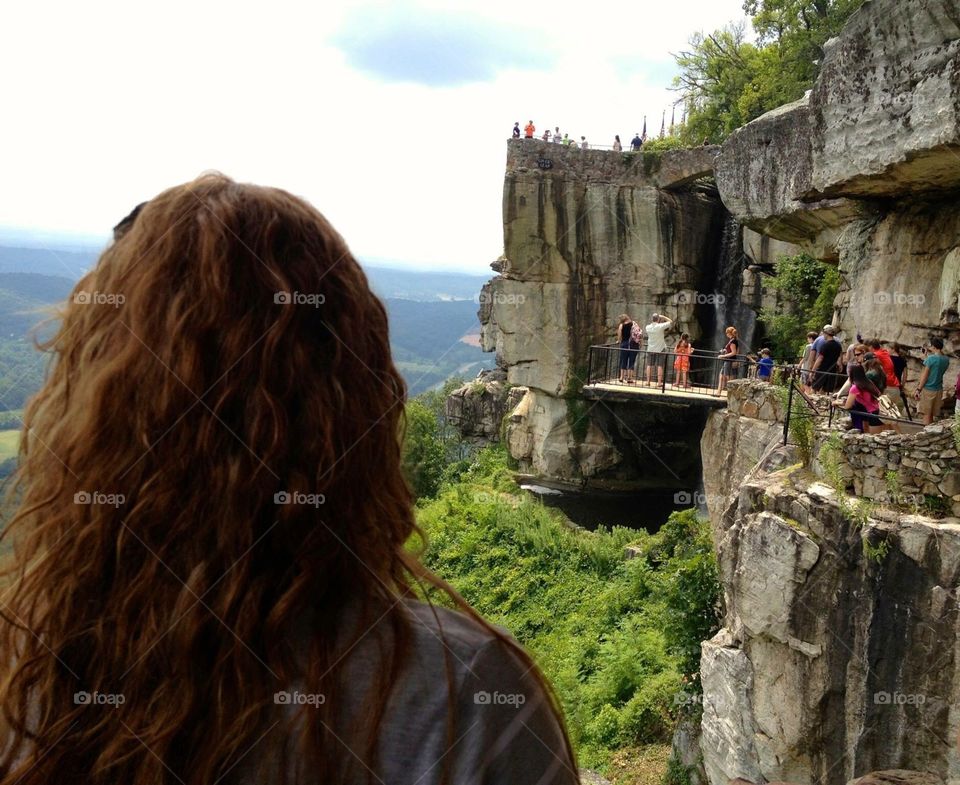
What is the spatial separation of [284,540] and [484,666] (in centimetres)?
A: 35

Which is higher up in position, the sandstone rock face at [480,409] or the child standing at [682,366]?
the child standing at [682,366]

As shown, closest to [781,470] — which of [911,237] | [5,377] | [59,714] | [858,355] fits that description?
[858,355]

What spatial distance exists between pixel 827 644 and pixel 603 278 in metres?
18.0

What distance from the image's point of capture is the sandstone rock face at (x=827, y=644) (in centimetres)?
789

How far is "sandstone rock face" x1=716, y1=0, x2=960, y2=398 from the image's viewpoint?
959 cm

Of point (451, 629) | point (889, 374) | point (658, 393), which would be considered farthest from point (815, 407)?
point (451, 629)

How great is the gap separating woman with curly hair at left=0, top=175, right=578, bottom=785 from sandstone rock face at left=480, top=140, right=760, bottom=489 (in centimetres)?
2426

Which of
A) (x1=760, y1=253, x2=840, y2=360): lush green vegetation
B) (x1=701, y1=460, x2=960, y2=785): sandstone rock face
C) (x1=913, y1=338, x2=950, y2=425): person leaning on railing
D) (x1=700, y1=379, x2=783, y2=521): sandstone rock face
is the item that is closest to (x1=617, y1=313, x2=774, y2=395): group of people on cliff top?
(x1=760, y1=253, x2=840, y2=360): lush green vegetation

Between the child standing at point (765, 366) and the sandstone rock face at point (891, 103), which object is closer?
the sandstone rock face at point (891, 103)

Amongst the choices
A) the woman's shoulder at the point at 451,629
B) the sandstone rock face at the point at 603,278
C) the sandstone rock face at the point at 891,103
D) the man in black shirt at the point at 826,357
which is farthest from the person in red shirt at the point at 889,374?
the sandstone rock face at the point at 603,278

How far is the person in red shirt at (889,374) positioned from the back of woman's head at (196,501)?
36.3 feet

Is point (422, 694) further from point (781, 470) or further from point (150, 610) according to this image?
point (781, 470)

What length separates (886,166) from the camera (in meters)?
10.5

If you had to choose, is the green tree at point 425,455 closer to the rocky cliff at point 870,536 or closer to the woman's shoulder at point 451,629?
the rocky cliff at point 870,536
